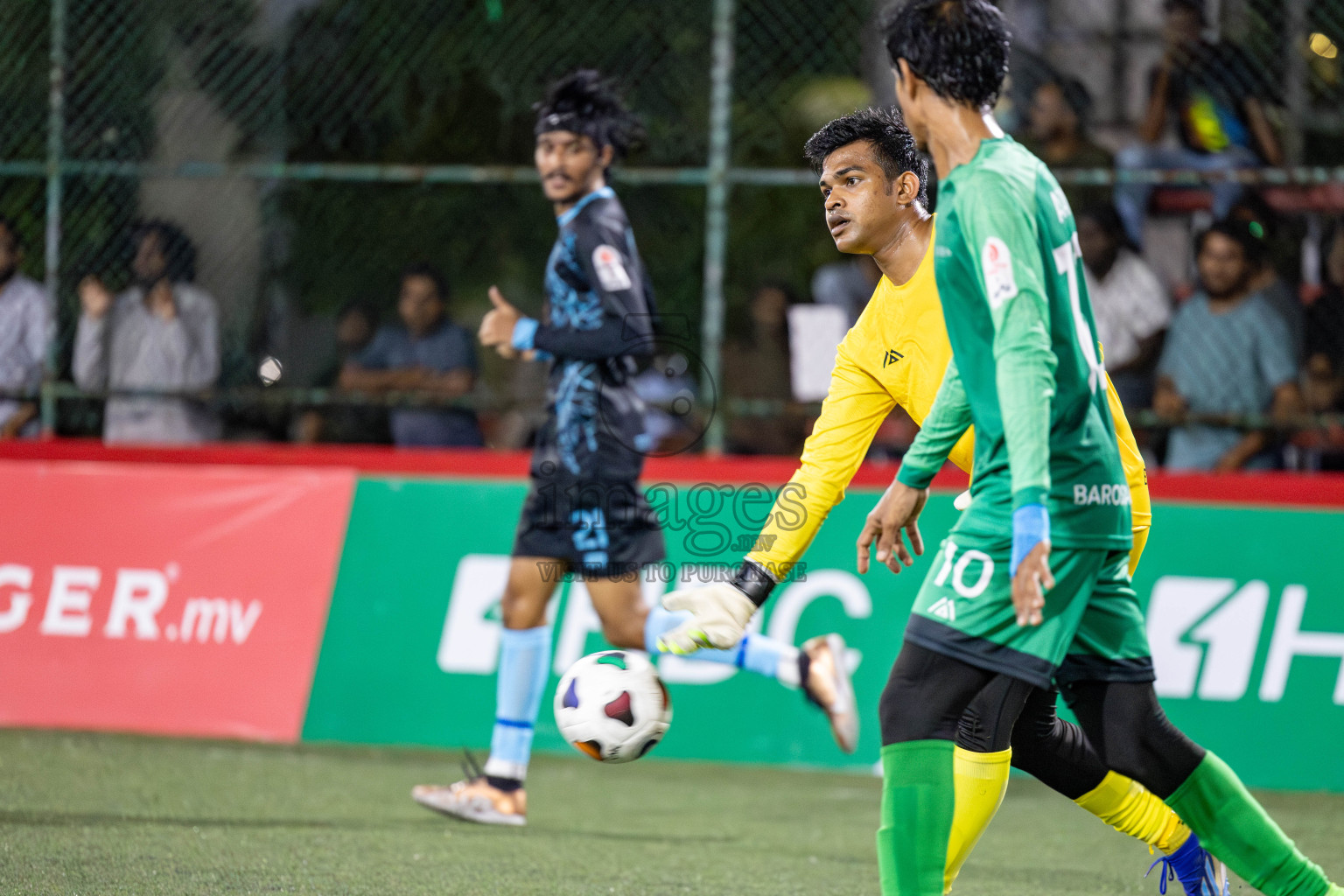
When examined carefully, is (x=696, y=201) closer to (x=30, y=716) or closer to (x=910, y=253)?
(x=30, y=716)

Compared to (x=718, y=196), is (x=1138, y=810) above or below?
below

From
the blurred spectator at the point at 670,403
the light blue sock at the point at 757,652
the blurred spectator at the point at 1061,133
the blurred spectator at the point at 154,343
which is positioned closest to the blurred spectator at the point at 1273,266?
the blurred spectator at the point at 1061,133

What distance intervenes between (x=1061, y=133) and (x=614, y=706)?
15.1ft

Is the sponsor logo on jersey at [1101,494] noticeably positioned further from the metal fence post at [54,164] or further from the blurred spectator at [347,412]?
the metal fence post at [54,164]

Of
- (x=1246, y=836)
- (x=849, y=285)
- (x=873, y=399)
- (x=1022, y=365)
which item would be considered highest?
(x=849, y=285)

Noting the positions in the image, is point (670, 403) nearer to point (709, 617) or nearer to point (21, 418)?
point (21, 418)

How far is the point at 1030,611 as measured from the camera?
2924 millimetres

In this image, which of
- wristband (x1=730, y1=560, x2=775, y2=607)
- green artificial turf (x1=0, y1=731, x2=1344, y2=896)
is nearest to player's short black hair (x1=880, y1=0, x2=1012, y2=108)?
wristband (x1=730, y1=560, x2=775, y2=607)

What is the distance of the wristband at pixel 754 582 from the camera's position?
11.4 ft

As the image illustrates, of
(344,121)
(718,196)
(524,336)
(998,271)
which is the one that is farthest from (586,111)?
(998,271)

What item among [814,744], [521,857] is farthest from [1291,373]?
[521,857]

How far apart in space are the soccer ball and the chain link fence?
3.57 m

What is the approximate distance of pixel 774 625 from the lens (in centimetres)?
679

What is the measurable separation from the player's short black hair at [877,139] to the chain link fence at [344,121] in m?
3.88
